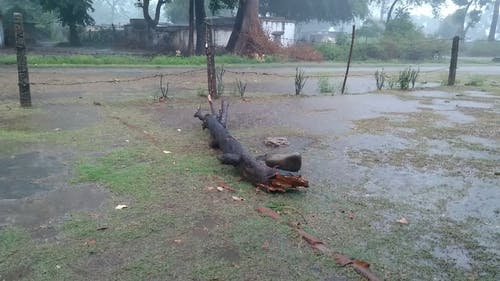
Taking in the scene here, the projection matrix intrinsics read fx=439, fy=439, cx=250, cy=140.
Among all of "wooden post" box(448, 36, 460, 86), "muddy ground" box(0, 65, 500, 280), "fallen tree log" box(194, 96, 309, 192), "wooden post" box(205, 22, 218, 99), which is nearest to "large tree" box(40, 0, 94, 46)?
"wooden post" box(205, 22, 218, 99)

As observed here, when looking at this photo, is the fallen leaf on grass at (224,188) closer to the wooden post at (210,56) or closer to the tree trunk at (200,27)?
the wooden post at (210,56)

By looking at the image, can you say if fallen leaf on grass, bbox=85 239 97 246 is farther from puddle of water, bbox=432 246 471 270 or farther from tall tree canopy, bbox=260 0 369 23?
tall tree canopy, bbox=260 0 369 23

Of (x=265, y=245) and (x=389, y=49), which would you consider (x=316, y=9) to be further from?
(x=265, y=245)

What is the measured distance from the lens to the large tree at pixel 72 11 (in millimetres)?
31208

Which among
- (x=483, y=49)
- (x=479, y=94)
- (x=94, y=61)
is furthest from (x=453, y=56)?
(x=483, y=49)

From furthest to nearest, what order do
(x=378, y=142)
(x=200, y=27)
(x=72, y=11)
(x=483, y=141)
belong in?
(x=72, y=11) → (x=200, y=27) → (x=483, y=141) → (x=378, y=142)

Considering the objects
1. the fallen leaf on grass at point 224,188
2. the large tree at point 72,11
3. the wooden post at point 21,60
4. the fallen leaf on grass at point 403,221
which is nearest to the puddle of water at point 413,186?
the fallen leaf on grass at point 403,221

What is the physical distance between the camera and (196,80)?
15.4 meters

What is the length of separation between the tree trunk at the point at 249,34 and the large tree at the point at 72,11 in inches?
529

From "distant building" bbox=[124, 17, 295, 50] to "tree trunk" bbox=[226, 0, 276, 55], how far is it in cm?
302

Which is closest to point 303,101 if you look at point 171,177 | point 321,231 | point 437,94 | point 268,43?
point 437,94

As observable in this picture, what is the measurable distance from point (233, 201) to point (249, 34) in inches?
940

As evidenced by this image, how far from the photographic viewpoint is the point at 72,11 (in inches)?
1340

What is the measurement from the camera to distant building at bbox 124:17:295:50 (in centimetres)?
3278
